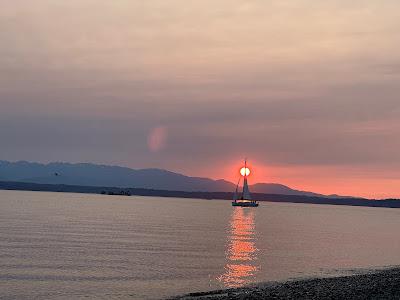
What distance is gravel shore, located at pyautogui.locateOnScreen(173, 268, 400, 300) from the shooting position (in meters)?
46.2

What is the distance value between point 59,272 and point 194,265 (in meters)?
18.5

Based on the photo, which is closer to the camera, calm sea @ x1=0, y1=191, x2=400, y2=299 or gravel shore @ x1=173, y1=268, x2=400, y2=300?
gravel shore @ x1=173, y1=268, x2=400, y2=300

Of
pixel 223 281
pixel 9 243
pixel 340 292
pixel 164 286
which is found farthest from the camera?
pixel 9 243

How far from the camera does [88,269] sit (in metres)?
69.1

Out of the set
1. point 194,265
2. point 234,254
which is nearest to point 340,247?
point 234,254

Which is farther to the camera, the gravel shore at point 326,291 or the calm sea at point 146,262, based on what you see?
the calm sea at point 146,262

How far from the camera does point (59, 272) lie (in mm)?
65875

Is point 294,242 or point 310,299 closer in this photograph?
point 310,299

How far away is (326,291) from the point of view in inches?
1943

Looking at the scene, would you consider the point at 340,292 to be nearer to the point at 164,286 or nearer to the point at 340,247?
the point at 164,286

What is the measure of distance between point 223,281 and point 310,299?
20.0 metres

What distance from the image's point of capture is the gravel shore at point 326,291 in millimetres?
46188

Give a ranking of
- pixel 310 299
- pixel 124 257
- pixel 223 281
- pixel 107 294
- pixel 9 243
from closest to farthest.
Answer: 1. pixel 310 299
2. pixel 107 294
3. pixel 223 281
4. pixel 124 257
5. pixel 9 243

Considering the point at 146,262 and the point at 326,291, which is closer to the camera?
the point at 326,291
